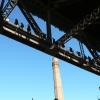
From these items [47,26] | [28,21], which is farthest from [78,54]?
[28,21]

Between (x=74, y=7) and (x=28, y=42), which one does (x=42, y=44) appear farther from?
(x=74, y=7)

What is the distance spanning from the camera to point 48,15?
12.8 metres

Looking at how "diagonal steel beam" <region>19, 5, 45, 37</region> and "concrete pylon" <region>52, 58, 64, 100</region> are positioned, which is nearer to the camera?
"diagonal steel beam" <region>19, 5, 45, 37</region>

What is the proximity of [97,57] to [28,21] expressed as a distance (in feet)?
15.8

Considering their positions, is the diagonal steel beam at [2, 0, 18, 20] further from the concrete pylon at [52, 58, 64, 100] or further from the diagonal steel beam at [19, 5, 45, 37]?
the concrete pylon at [52, 58, 64, 100]

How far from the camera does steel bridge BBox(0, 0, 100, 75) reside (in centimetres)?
1103

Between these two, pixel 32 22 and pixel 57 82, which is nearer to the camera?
pixel 32 22

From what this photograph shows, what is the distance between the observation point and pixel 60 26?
14000 mm

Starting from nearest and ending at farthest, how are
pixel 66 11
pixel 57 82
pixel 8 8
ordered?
pixel 8 8 < pixel 66 11 < pixel 57 82

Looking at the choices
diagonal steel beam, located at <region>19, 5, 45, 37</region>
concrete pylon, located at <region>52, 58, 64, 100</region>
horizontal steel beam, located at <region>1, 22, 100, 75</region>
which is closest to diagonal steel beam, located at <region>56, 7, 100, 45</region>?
horizontal steel beam, located at <region>1, 22, 100, 75</region>

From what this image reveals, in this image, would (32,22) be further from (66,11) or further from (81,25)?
(66,11)

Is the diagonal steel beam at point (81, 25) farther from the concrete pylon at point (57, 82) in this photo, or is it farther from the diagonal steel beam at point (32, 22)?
the concrete pylon at point (57, 82)

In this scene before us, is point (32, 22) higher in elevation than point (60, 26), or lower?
lower

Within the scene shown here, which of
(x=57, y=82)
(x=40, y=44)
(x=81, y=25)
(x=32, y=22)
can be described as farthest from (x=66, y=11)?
(x=57, y=82)
